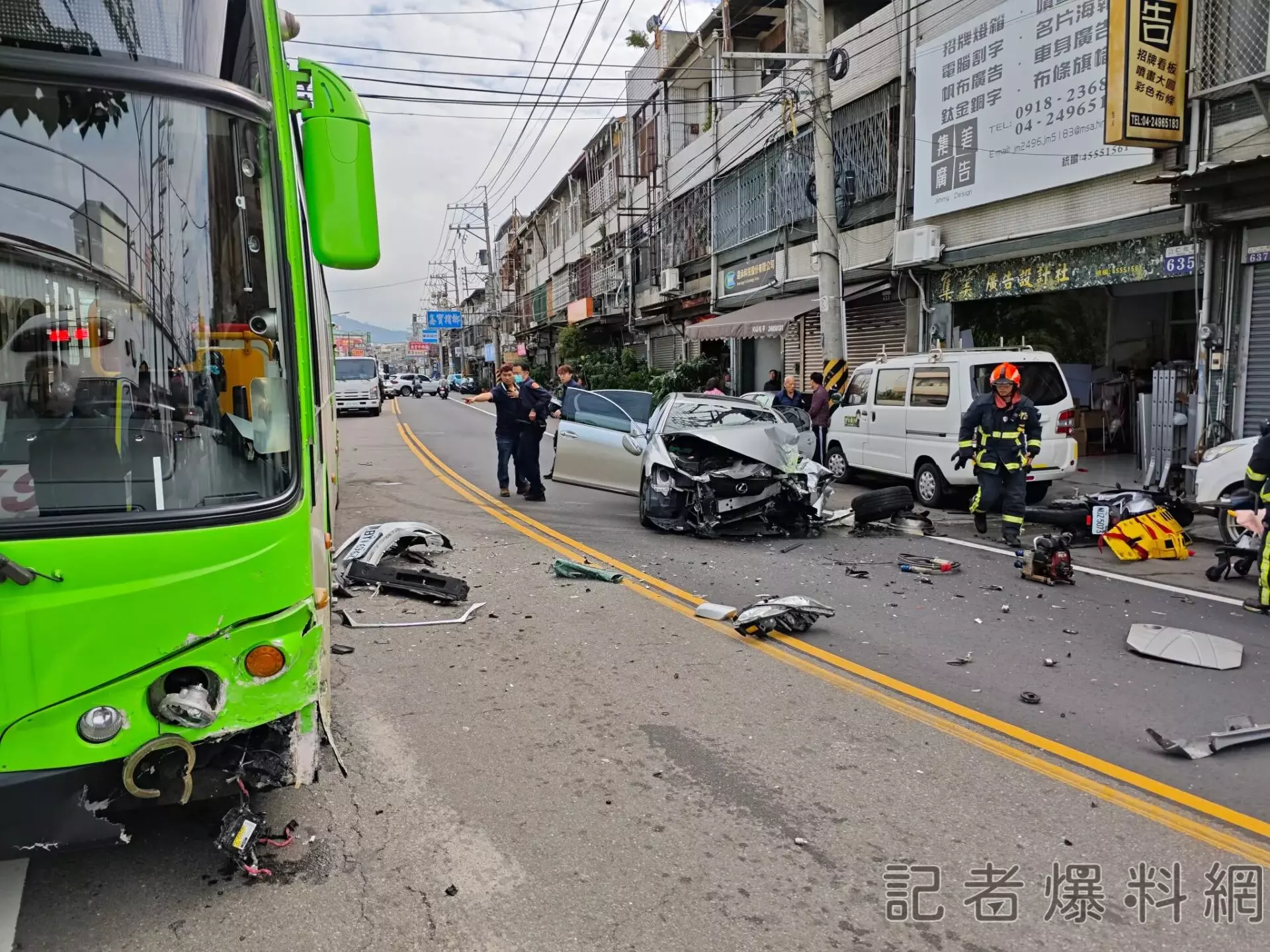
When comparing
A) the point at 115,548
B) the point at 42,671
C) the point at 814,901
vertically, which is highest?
the point at 115,548

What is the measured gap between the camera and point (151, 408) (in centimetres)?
302

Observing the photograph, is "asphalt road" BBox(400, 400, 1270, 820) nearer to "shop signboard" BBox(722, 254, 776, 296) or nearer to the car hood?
the car hood

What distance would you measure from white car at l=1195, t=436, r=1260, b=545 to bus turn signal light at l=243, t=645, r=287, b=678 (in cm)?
901

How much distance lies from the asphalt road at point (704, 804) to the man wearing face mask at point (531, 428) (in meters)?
5.55

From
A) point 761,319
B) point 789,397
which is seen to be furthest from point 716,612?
point 761,319

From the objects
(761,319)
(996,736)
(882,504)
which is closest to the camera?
(996,736)

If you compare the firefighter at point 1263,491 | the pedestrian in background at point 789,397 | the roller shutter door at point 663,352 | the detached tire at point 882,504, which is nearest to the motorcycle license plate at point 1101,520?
the detached tire at point 882,504

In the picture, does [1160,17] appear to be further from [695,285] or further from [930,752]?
[695,285]

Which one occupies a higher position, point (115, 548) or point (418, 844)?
point (115, 548)

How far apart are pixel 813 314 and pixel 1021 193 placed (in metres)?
7.36

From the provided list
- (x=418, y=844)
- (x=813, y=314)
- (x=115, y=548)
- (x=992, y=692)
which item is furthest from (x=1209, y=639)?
(x=813, y=314)

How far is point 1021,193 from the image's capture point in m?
14.3

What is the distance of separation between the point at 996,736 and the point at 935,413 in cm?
789

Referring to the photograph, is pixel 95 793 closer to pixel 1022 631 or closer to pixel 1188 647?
pixel 1022 631
